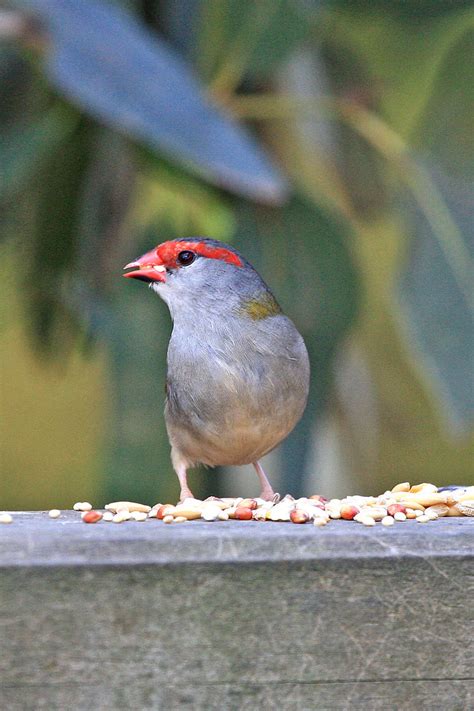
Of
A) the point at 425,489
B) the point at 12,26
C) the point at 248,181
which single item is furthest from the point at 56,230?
the point at 425,489

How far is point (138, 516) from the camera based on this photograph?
1800 millimetres

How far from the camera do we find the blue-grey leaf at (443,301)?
13.3ft

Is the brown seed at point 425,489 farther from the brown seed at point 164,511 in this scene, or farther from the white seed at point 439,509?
the brown seed at point 164,511

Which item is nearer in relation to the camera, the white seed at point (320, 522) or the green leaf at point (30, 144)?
the white seed at point (320, 522)

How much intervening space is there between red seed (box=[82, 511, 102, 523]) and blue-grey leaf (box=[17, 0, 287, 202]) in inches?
76.9

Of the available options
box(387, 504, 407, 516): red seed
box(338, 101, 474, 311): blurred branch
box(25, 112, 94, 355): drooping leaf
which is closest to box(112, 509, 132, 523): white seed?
box(387, 504, 407, 516): red seed

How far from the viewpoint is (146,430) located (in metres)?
4.43

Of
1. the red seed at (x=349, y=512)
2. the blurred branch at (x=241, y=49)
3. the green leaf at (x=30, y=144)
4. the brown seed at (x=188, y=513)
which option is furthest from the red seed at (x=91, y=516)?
the blurred branch at (x=241, y=49)

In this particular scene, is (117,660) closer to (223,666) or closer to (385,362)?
(223,666)

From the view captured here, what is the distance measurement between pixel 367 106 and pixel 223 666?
3.44 meters

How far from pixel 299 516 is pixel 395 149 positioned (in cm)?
294

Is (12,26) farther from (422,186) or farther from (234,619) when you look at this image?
(234,619)

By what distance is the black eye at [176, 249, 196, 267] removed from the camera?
241cm

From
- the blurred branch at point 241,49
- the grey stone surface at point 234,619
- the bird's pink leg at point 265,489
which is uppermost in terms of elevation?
the blurred branch at point 241,49
